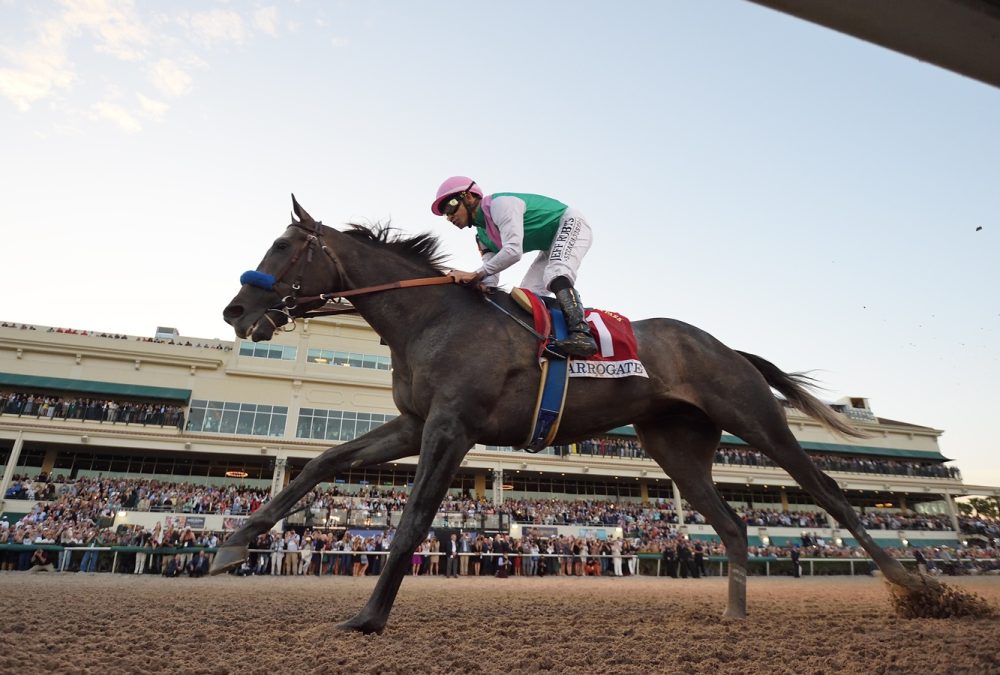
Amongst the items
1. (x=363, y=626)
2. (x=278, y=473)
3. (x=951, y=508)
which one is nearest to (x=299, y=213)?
(x=363, y=626)

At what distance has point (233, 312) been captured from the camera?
13.1 feet

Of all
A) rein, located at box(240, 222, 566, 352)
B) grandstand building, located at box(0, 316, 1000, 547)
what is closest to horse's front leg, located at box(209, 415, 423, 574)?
rein, located at box(240, 222, 566, 352)

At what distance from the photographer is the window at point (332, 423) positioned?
32594 mm

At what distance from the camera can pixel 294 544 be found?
55.9 ft

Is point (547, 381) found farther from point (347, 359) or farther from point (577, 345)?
point (347, 359)

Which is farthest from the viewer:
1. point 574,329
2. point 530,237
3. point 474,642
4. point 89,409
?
point 89,409

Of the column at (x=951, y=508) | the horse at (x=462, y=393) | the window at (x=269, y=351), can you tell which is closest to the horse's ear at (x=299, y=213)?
the horse at (x=462, y=393)

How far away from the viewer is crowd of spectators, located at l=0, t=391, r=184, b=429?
28484 mm

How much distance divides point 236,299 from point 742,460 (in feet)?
132

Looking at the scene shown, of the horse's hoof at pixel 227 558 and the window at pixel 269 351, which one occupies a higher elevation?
the window at pixel 269 351

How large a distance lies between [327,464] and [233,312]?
1.23m

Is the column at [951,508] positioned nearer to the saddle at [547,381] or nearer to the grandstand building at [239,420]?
the grandstand building at [239,420]

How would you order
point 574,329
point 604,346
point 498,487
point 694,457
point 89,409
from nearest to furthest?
point 574,329 → point 604,346 → point 694,457 → point 89,409 → point 498,487

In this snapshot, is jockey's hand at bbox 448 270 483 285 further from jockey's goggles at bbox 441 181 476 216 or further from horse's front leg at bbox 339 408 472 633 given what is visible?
horse's front leg at bbox 339 408 472 633
